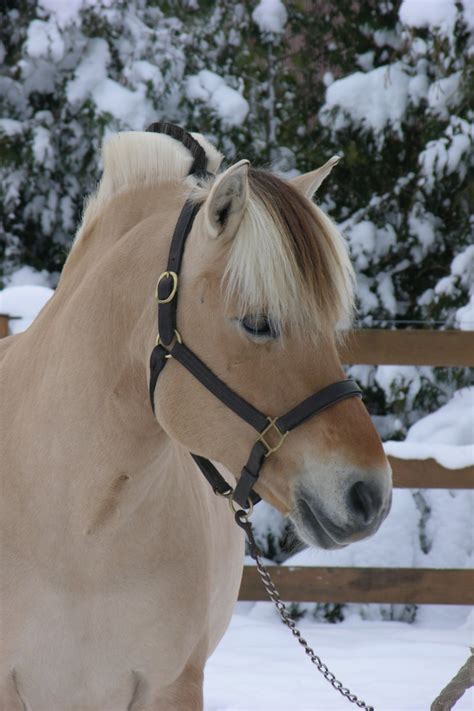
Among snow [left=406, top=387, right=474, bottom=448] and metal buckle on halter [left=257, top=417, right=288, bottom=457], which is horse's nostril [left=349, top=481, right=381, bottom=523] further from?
snow [left=406, top=387, right=474, bottom=448]

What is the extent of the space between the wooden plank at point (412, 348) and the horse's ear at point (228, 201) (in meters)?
2.45

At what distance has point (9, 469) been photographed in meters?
1.85

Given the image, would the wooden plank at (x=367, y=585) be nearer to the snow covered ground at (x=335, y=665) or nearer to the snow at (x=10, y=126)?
the snow covered ground at (x=335, y=665)

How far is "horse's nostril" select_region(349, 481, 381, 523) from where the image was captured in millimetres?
1370

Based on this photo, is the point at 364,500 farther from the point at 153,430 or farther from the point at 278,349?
the point at 153,430

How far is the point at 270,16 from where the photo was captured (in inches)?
221

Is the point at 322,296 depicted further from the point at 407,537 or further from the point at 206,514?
the point at 407,537

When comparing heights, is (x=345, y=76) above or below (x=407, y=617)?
above

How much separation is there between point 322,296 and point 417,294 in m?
4.25

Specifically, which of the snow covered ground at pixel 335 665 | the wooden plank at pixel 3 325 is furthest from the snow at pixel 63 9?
the snow covered ground at pixel 335 665

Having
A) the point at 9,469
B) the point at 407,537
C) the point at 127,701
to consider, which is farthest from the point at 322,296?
the point at 407,537

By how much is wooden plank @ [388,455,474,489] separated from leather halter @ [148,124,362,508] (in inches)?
95.9

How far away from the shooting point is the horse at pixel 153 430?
1439 mm

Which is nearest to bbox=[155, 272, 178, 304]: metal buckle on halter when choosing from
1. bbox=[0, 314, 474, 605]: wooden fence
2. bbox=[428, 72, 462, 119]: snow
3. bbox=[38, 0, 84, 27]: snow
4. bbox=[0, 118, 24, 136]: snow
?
bbox=[0, 314, 474, 605]: wooden fence
